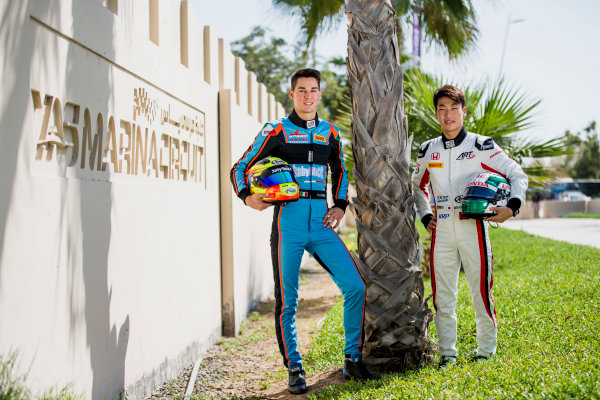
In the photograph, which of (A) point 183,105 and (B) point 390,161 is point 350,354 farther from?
(A) point 183,105

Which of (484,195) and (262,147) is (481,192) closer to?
(484,195)

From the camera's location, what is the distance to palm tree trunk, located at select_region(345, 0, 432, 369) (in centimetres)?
443

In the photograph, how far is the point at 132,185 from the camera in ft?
15.0

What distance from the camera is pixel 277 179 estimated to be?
4.16 metres

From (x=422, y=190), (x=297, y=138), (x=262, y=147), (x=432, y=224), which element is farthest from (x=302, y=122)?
(x=432, y=224)

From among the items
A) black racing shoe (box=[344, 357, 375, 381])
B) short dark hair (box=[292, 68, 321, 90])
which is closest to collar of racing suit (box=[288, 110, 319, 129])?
short dark hair (box=[292, 68, 321, 90])

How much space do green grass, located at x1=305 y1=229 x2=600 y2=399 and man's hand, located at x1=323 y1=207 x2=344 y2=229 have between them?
1190mm

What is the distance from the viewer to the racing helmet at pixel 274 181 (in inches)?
163

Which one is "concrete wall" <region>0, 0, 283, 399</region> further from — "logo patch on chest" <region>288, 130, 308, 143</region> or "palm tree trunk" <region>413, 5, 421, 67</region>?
"palm tree trunk" <region>413, 5, 421, 67</region>

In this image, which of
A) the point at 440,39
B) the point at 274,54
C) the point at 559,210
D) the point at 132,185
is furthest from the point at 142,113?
the point at 559,210

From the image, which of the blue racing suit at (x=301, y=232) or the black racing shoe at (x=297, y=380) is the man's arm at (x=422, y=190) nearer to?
the blue racing suit at (x=301, y=232)

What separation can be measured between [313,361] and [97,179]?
2880 millimetres

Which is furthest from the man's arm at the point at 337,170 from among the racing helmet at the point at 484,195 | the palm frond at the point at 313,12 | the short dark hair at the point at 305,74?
the palm frond at the point at 313,12

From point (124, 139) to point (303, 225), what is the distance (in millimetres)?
1550
